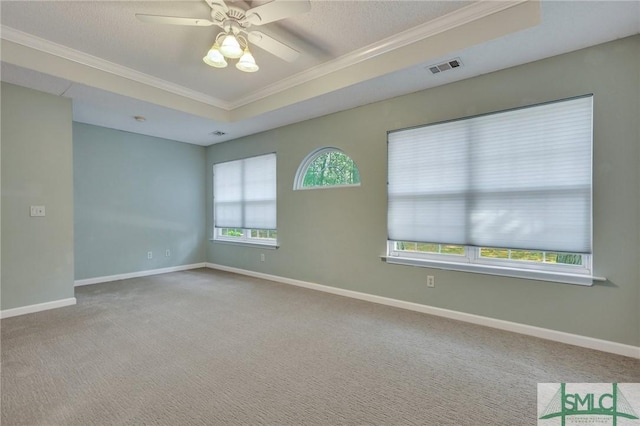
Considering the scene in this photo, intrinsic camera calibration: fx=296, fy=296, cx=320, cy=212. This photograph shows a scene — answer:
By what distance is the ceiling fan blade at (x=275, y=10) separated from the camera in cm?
192

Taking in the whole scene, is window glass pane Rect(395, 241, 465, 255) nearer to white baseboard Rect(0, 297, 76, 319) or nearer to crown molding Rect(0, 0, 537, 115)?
crown molding Rect(0, 0, 537, 115)

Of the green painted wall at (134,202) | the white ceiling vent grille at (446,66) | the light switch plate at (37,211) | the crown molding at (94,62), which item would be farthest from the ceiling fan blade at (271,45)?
the green painted wall at (134,202)

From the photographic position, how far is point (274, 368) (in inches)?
86.4

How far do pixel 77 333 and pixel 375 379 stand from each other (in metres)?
2.79

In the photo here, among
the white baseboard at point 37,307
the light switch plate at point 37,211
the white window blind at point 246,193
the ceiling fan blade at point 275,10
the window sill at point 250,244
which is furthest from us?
the white window blind at point 246,193

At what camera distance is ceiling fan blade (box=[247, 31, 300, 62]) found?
7.64ft

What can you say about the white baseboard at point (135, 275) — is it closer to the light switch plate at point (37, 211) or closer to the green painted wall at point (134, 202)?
the green painted wall at point (134, 202)

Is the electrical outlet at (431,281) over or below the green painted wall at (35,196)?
below

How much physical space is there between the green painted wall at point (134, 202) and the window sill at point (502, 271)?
4.17 metres

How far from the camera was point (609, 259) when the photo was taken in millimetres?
2455

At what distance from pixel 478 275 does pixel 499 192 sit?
866mm

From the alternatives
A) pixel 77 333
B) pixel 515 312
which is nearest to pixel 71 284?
pixel 77 333

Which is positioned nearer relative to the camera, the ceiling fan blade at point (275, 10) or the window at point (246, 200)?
the ceiling fan blade at point (275, 10)

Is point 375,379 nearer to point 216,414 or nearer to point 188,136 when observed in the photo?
point 216,414
